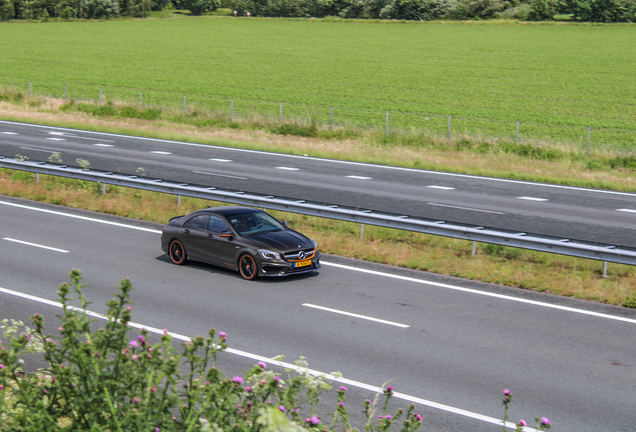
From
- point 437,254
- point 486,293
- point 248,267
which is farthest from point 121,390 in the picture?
point 437,254

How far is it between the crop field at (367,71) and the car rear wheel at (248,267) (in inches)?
861

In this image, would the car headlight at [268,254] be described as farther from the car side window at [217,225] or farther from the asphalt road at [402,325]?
the car side window at [217,225]

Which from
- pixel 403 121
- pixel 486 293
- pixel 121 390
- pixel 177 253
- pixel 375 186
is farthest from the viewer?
pixel 403 121

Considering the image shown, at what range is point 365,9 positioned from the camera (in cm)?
11388

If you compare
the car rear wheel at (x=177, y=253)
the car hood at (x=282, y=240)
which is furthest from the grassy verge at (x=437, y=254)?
the car rear wheel at (x=177, y=253)

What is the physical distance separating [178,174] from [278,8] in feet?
340

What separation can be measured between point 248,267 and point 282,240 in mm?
835

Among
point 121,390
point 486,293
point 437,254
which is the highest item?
point 121,390

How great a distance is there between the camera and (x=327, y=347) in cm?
1014

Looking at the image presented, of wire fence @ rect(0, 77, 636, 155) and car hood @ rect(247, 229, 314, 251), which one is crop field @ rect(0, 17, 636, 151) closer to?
wire fence @ rect(0, 77, 636, 155)

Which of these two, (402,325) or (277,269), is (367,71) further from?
(402,325)

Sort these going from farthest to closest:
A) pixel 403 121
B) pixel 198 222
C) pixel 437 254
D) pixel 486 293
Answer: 1. pixel 403 121
2. pixel 437 254
3. pixel 198 222
4. pixel 486 293

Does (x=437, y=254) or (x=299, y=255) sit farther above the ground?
(x=299, y=255)

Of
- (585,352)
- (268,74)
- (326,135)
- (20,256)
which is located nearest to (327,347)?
(585,352)
